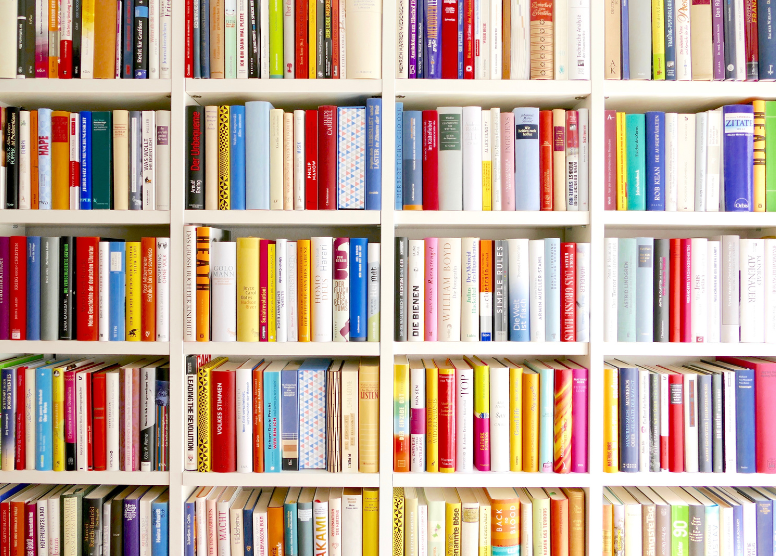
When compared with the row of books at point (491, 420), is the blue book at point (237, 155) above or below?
above

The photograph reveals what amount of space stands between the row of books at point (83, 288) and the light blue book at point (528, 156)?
875mm

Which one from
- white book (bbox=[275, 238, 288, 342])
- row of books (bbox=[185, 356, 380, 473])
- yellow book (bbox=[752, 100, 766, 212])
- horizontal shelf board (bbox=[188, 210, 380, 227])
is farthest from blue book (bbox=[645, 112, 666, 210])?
white book (bbox=[275, 238, 288, 342])

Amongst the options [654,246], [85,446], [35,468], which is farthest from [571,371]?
[35,468]

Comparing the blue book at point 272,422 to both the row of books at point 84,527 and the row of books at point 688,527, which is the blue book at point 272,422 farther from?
the row of books at point 688,527

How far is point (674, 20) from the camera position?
1.16m

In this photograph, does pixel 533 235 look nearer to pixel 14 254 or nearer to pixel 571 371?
pixel 571 371

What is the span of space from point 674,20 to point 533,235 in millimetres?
608

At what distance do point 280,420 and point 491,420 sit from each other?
51 cm

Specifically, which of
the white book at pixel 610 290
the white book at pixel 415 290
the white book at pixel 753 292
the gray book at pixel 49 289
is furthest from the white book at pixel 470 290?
the gray book at pixel 49 289

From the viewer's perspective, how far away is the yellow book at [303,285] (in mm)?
1166

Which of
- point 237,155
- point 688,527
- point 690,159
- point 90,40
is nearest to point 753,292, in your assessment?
point 690,159

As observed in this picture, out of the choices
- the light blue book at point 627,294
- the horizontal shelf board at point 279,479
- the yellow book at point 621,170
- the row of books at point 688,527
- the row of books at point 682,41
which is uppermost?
the row of books at point 682,41

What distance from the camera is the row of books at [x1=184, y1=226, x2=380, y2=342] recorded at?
3.82 ft

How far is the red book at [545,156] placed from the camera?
117 centimetres
